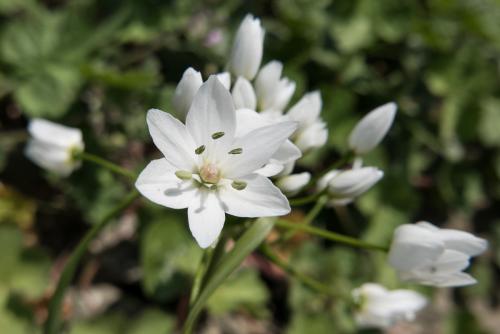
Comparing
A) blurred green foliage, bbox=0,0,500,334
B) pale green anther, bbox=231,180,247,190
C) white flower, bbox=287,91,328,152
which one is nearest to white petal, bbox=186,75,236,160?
pale green anther, bbox=231,180,247,190

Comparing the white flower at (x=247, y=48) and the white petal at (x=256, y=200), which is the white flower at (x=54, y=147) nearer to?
the white flower at (x=247, y=48)

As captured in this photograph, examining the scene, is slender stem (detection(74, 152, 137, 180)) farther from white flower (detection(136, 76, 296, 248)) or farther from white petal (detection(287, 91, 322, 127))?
white petal (detection(287, 91, 322, 127))

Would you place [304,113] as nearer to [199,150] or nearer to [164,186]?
[199,150]

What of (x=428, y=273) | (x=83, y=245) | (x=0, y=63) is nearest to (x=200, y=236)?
(x=83, y=245)

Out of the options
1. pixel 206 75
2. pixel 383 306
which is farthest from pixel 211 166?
pixel 206 75

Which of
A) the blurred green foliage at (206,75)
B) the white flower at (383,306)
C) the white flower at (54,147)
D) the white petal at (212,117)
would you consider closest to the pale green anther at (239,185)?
the white petal at (212,117)

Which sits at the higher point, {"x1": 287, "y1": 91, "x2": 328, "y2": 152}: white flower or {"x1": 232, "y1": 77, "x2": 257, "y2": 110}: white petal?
{"x1": 232, "y1": 77, "x2": 257, "y2": 110}: white petal

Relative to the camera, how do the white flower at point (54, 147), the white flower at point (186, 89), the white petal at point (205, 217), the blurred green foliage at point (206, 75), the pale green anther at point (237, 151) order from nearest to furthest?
1. the white petal at point (205, 217)
2. the pale green anther at point (237, 151)
3. the white flower at point (186, 89)
4. the white flower at point (54, 147)
5. the blurred green foliage at point (206, 75)

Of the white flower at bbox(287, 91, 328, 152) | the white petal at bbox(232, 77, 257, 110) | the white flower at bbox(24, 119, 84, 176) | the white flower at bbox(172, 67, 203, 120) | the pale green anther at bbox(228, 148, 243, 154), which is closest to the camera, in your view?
the pale green anther at bbox(228, 148, 243, 154)
